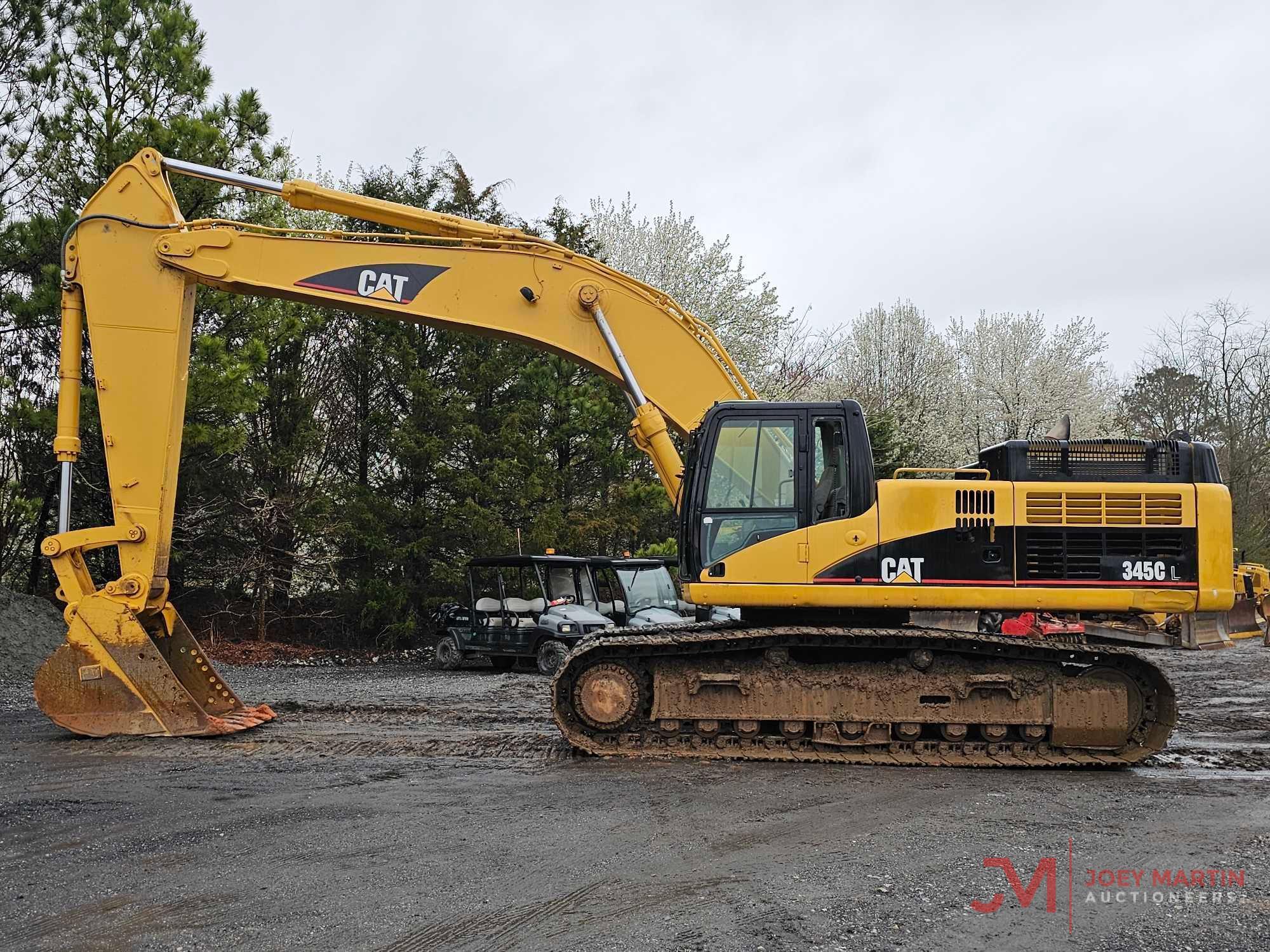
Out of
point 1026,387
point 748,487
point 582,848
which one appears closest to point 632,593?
point 748,487

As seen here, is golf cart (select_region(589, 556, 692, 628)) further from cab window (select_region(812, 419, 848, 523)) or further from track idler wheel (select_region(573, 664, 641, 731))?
cab window (select_region(812, 419, 848, 523))

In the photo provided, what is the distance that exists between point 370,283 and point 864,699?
5623 millimetres

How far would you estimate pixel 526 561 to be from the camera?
15.5 meters

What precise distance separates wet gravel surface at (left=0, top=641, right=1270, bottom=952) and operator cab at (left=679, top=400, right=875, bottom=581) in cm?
176

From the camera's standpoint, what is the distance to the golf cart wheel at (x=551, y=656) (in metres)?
15.0

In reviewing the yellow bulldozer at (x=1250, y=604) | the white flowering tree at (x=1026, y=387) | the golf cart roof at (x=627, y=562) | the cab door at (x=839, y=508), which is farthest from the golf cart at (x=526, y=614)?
the white flowering tree at (x=1026, y=387)

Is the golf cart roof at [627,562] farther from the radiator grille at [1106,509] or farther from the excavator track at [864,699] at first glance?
the radiator grille at [1106,509]

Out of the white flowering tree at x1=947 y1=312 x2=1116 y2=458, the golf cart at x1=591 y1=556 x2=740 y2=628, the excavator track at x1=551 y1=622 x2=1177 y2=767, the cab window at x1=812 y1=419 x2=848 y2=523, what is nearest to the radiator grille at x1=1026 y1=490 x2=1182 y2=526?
the excavator track at x1=551 y1=622 x2=1177 y2=767

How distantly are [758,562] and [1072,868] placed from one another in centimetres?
322

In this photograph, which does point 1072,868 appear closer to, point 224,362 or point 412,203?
point 224,362

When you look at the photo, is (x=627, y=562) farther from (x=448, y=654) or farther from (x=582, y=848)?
(x=582, y=848)

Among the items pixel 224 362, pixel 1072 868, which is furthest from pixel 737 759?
pixel 224 362

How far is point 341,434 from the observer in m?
20.9

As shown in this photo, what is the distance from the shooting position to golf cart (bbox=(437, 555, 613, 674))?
598 inches
